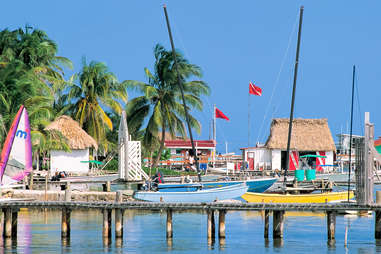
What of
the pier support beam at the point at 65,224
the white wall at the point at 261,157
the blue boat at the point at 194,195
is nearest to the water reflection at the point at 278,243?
the blue boat at the point at 194,195

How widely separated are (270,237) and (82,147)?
26.3m

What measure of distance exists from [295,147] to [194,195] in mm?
29995

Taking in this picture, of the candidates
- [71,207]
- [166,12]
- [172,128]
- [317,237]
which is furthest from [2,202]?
[172,128]

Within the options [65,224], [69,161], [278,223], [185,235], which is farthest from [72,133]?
[278,223]

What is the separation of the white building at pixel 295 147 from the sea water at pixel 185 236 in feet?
82.0

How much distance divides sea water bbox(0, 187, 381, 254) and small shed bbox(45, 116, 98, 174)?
14.1 metres

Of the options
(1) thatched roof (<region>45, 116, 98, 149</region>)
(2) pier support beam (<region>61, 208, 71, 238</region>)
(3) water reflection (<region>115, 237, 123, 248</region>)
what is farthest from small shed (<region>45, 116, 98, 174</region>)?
(3) water reflection (<region>115, 237, 123, 248</region>)

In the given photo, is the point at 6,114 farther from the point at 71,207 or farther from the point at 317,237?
the point at 317,237

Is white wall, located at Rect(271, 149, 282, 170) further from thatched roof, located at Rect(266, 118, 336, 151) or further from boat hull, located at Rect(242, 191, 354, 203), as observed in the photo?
boat hull, located at Rect(242, 191, 354, 203)

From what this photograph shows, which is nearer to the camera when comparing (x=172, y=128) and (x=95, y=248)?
(x=95, y=248)

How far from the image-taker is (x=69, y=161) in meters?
51.8

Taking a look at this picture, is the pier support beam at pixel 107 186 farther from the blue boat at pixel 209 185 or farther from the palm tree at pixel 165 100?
the palm tree at pixel 165 100

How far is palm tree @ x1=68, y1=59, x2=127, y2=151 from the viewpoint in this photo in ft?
179

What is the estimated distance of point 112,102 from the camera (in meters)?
55.5
